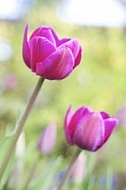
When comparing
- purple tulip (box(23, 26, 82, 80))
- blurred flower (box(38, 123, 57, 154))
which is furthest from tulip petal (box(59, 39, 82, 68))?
blurred flower (box(38, 123, 57, 154))

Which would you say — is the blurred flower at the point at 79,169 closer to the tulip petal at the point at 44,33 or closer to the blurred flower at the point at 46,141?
the blurred flower at the point at 46,141

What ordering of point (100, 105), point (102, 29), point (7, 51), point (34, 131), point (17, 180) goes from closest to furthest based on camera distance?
point (17, 180) → point (34, 131) → point (100, 105) → point (7, 51) → point (102, 29)

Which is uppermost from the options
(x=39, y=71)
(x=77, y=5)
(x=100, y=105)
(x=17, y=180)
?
(x=39, y=71)

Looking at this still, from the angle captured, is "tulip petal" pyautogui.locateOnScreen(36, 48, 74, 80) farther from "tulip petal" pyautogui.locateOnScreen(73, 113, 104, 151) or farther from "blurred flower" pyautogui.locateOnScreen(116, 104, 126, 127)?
"blurred flower" pyautogui.locateOnScreen(116, 104, 126, 127)

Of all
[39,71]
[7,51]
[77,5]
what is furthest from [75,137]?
[77,5]

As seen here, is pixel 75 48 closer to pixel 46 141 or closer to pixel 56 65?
pixel 56 65

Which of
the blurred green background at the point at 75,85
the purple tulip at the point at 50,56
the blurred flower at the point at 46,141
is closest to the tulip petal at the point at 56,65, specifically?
the purple tulip at the point at 50,56

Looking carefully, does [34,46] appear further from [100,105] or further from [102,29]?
[102,29]
